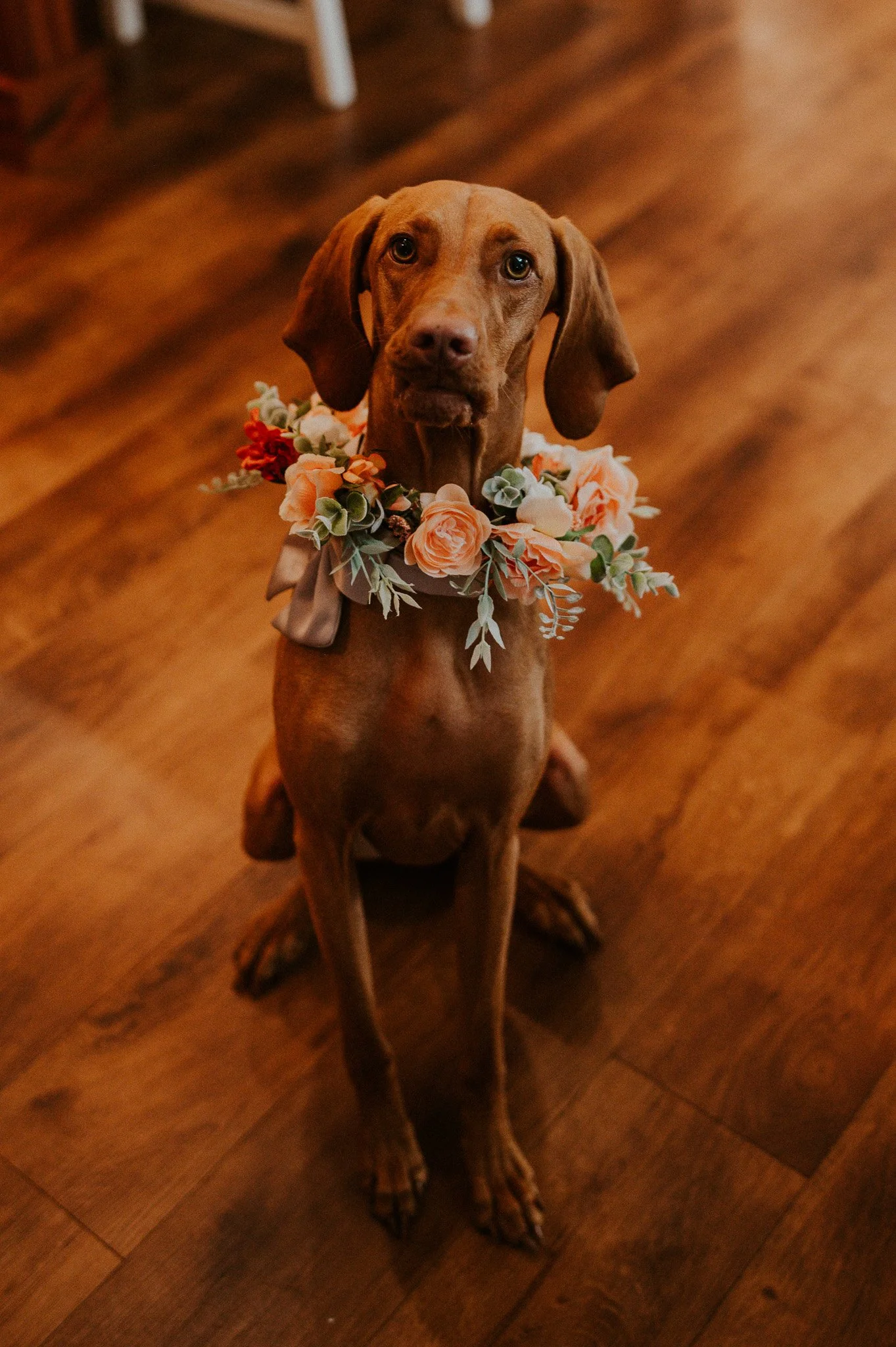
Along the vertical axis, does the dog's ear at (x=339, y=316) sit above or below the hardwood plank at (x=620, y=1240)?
above

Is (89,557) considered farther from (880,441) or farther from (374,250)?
(880,441)

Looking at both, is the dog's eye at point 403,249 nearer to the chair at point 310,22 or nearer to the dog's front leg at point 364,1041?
the dog's front leg at point 364,1041

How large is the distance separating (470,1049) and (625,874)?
0.46 meters

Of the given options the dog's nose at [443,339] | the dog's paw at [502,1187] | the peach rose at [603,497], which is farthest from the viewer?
the dog's paw at [502,1187]

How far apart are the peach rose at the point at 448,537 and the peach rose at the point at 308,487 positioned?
0.10 metres

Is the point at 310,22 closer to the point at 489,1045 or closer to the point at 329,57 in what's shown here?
the point at 329,57

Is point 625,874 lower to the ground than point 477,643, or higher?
lower

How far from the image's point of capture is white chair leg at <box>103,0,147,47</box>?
12.5 ft

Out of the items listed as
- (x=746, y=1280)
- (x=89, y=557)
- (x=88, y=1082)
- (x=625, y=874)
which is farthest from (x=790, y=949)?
(x=89, y=557)

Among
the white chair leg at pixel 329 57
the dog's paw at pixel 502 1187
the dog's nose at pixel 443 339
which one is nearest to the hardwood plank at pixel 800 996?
the dog's paw at pixel 502 1187

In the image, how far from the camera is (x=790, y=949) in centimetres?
192

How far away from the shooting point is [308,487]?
1.41m

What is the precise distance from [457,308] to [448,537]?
0.22 metres

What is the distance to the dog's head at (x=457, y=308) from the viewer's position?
1.25 meters
